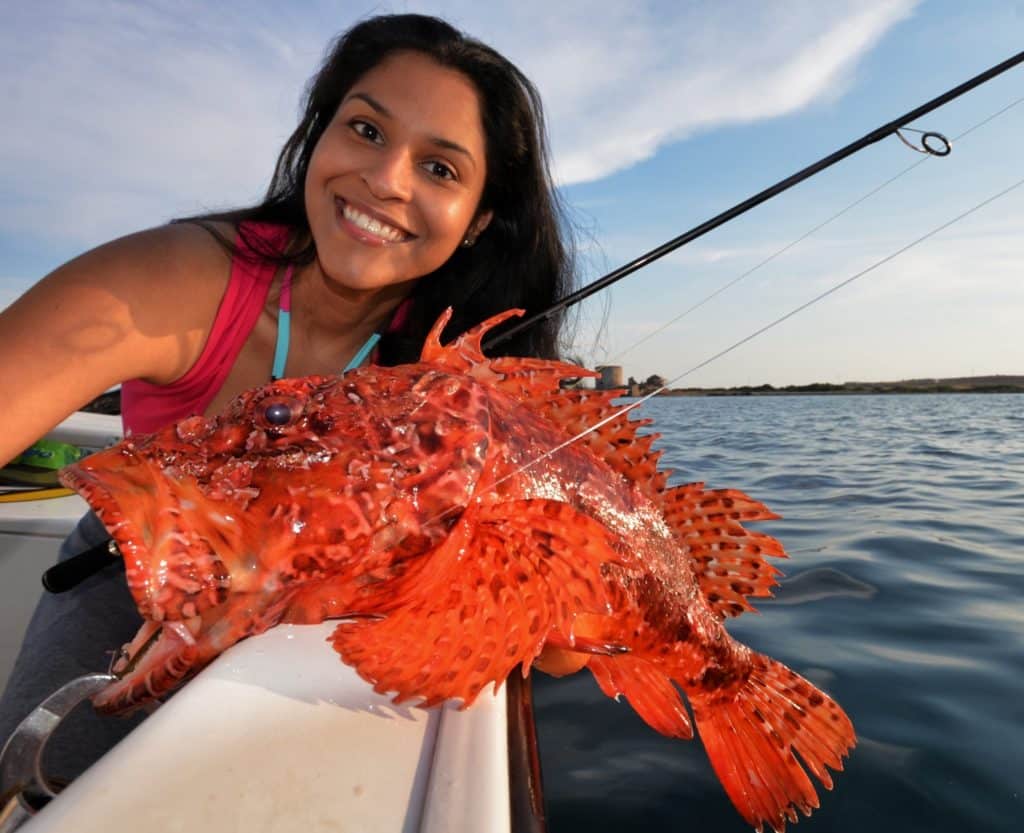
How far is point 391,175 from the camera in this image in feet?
9.58

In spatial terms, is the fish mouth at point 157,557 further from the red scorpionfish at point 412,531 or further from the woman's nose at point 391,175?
the woman's nose at point 391,175

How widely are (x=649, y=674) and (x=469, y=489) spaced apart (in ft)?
3.65

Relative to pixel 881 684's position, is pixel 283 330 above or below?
above

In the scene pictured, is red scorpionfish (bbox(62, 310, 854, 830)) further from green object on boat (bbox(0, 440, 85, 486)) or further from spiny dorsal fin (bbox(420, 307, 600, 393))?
green object on boat (bbox(0, 440, 85, 486))

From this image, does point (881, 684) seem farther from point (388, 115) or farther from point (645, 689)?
point (388, 115)

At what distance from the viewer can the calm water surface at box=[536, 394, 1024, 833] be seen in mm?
2553

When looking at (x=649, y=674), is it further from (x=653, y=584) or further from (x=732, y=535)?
(x=732, y=535)

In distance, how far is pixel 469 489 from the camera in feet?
5.67

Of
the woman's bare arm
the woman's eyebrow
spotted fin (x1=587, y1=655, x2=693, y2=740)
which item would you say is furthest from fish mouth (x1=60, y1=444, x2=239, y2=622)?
the woman's eyebrow

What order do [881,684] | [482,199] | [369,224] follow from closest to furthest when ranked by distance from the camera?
[369,224] < [881,684] < [482,199]

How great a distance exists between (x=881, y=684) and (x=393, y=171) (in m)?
3.45

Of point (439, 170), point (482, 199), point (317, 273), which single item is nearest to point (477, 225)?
point (482, 199)

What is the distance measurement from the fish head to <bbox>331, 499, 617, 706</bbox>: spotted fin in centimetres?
9

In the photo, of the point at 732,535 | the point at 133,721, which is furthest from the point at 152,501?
the point at 732,535
